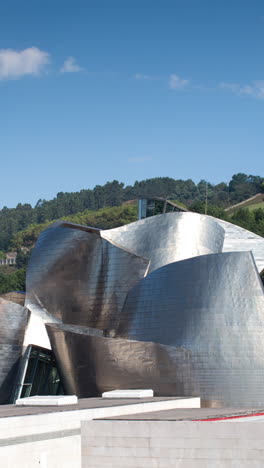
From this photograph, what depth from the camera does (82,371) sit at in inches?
1226

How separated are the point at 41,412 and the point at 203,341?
9.21 meters

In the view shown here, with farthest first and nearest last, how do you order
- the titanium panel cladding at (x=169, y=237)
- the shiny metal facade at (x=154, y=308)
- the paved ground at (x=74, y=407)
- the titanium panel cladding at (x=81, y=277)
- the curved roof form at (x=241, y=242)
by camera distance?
the curved roof form at (x=241, y=242)
the titanium panel cladding at (x=169, y=237)
the titanium panel cladding at (x=81, y=277)
the shiny metal facade at (x=154, y=308)
the paved ground at (x=74, y=407)

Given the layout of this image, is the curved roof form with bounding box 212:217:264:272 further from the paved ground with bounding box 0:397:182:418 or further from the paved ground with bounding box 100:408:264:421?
the paved ground with bounding box 100:408:264:421

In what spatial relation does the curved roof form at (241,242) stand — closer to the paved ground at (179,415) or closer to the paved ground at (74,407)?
the paved ground at (74,407)

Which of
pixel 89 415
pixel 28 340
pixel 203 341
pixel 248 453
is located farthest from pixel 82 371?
pixel 248 453

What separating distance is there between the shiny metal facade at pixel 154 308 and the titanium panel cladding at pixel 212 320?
0.12ft

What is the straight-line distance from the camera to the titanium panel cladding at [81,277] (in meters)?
33.0

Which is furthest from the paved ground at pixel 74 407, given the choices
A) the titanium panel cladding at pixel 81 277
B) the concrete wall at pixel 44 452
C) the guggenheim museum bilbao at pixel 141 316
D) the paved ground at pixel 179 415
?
the titanium panel cladding at pixel 81 277

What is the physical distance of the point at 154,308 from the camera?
31375 mm

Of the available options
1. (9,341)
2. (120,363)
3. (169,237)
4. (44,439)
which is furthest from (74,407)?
(169,237)

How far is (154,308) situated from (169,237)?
364 cm

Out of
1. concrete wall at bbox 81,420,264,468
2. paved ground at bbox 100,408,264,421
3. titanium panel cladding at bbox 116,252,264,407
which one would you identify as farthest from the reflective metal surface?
concrete wall at bbox 81,420,264,468

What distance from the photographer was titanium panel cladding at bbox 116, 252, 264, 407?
2944 cm

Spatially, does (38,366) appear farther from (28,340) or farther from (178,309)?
(178,309)
